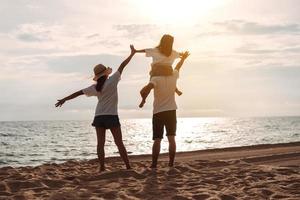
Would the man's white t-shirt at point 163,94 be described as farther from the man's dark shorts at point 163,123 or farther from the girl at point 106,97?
the girl at point 106,97

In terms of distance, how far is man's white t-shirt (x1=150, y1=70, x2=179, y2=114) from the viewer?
7844 mm

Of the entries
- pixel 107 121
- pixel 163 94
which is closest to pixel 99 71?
pixel 107 121

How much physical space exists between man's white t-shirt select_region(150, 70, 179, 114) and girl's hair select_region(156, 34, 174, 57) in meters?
0.47

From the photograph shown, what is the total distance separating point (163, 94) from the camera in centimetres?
788

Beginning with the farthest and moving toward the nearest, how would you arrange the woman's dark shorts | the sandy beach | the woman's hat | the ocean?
1. the ocean
2. the woman's hat
3. the woman's dark shorts
4. the sandy beach

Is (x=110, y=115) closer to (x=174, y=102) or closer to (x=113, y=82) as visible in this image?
(x=113, y=82)

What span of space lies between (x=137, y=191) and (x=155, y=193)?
28 centimetres

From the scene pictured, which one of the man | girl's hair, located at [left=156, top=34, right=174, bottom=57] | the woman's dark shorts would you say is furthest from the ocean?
girl's hair, located at [left=156, top=34, right=174, bottom=57]

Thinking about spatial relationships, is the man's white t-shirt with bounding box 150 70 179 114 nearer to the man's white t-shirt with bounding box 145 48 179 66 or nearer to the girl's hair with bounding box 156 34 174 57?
the man's white t-shirt with bounding box 145 48 179 66

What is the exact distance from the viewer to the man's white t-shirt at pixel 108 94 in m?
7.82

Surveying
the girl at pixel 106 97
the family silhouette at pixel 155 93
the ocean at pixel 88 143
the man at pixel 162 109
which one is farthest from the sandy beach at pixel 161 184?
the ocean at pixel 88 143

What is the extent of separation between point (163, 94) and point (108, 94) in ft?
3.28

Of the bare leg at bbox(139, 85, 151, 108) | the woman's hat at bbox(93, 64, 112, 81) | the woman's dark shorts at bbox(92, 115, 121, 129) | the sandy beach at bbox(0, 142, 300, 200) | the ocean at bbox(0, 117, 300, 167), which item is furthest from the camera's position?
the ocean at bbox(0, 117, 300, 167)

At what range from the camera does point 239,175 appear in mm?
7070
